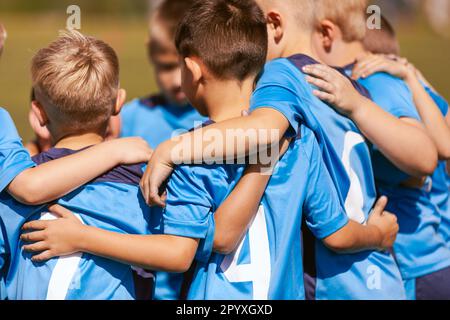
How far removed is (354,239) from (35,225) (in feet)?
4.13

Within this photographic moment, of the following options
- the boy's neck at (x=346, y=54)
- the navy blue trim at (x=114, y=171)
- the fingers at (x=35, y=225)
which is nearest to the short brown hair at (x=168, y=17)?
the boy's neck at (x=346, y=54)

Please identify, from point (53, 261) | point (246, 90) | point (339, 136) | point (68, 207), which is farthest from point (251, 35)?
point (53, 261)

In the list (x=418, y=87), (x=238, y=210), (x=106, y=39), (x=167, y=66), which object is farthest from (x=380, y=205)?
(x=106, y=39)

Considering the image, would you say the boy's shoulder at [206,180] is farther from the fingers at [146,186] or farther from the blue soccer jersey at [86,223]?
the blue soccer jersey at [86,223]

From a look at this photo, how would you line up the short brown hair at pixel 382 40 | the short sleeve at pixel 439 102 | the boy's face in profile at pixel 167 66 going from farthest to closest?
the boy's face in profile at pixel 167 66 → the short brown hair at pixel 382 40 → the short sleeve at pixel 439 102

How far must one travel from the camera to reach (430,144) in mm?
2939

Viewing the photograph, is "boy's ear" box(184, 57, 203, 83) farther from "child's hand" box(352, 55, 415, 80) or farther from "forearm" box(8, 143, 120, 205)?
"child's hand" box(352, 55, 415, 80)

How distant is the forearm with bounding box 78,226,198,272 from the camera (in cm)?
258

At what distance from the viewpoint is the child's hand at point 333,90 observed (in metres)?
2.79

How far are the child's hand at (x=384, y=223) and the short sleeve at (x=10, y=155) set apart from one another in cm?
144

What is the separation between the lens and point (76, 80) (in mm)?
2693

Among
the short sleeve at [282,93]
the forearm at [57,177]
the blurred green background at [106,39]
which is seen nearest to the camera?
the forearm at [57,177]

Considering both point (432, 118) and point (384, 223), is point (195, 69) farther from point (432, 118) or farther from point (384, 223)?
point (432, 118)

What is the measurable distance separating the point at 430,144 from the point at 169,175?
113cm
